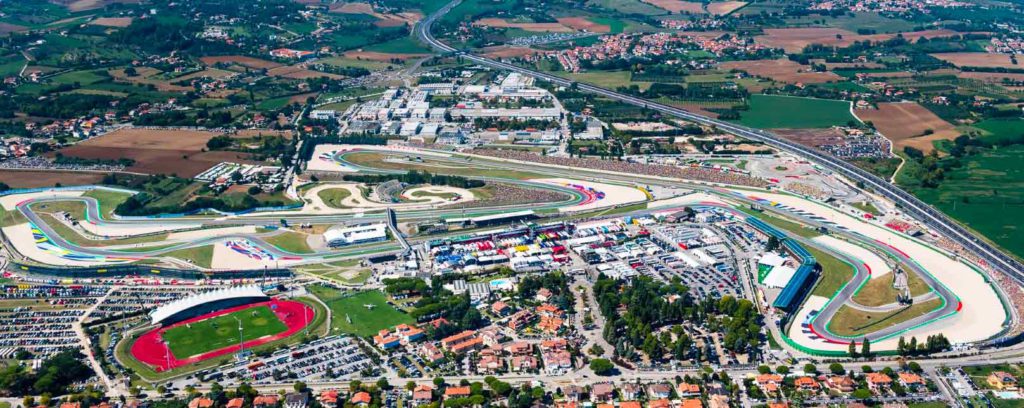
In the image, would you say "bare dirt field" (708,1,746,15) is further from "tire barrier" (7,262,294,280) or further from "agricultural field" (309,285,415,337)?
"agricultural field" (309,285,415,337)

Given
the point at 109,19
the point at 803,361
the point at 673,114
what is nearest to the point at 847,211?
the point at 803,361

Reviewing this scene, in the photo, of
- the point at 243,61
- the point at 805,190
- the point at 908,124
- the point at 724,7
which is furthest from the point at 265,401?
the point at 724,7

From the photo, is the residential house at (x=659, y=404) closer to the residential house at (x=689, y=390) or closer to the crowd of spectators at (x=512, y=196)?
the residential house at (x=689, y=390)

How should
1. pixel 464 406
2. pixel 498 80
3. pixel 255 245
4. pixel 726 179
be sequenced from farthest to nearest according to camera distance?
pixel 498 80, pixel 726 179, pixel 255 245, pixel 464 406

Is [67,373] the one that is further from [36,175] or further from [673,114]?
[673,114]

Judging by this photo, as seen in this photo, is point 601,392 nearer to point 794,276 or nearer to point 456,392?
point 456,392

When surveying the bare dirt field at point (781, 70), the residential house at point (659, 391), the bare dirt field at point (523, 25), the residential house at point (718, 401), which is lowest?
the residential house at point (659, 391)

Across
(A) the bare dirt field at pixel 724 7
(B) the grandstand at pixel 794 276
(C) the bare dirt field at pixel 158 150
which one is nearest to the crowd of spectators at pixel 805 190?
(B) the grandstand at pixel 794 276
